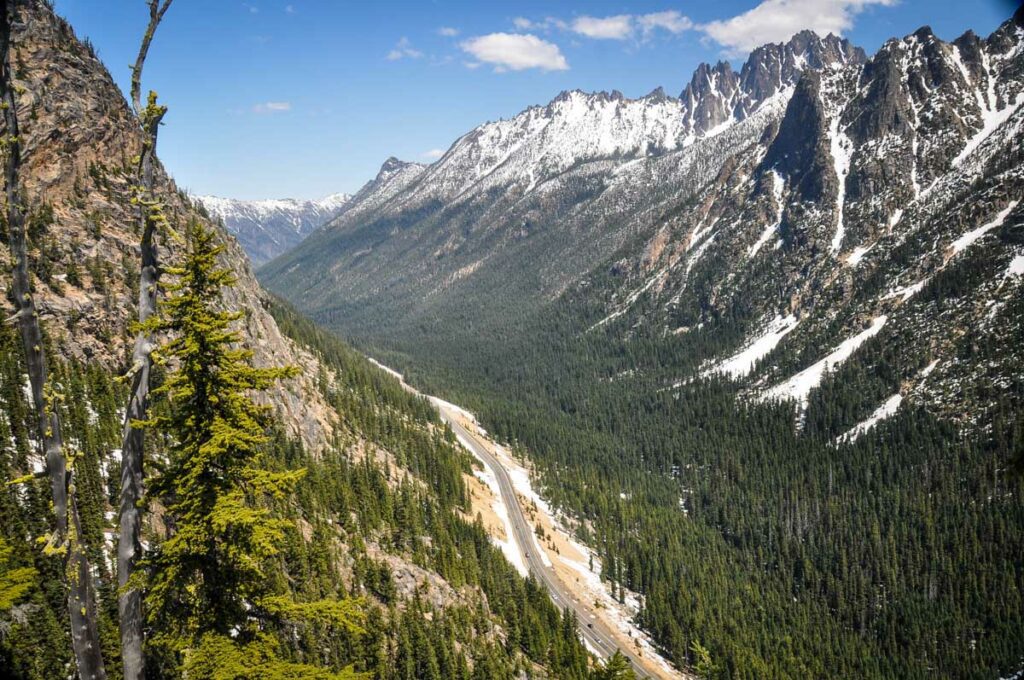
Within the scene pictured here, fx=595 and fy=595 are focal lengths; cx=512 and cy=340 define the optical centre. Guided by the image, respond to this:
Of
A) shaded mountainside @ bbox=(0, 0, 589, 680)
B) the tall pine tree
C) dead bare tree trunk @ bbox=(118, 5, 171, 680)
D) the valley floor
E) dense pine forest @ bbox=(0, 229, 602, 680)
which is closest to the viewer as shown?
dead bare tree trunk @ bbox=(118, 5, 171, 680)

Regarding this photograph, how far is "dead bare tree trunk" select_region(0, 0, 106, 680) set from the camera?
10.1 metres

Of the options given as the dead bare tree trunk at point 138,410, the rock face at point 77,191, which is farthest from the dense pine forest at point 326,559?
the rock face at point 77,191

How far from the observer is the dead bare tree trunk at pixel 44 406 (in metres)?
10.1

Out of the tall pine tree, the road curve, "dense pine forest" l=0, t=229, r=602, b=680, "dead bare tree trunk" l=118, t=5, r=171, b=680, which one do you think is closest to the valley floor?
the road curve

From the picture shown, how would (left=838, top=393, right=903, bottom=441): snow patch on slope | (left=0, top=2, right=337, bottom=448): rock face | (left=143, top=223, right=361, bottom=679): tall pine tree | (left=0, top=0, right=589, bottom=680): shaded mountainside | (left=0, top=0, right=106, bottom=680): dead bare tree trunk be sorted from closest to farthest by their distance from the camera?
(left=0, top=0, right=106, bottom=680): dead bare tree trunk
(left=143, top=223, right=361, bottom=679): tall pine tree
(left=0, top=0, right=589, bottom=680): shaded mountainside
(left=0, top=2, right=337, bottom=448): rock face
(left=838, top=393, right=903, bottom=441): snow patch on slope

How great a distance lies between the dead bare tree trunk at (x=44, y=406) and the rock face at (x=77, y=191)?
40930mm

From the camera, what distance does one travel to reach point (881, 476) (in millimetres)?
161000

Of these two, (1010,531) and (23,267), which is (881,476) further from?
(23,267)

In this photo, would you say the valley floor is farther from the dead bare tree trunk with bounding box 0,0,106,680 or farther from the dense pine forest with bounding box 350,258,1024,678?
the dead bare tree trunk with bounding box 0,0,106,680

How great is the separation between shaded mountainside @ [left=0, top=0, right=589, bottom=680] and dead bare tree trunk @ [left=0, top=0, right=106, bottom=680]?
35.9 ft

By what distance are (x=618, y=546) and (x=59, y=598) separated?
108258mm

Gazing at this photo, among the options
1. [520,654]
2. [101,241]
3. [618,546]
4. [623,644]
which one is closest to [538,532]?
[618,546]

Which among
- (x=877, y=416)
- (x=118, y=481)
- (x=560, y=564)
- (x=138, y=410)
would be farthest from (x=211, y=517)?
(x=877, y=416)

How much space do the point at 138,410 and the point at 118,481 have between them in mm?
28811
